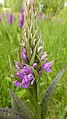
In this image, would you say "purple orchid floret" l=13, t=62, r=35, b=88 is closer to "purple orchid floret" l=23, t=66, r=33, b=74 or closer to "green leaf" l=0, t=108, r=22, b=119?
"purple orchid floret" l=23, t=66, r=33, b=74

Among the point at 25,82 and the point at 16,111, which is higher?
the point at 25,82

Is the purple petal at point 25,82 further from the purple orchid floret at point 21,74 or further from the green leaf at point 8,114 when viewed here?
the green leaf at point 8,114

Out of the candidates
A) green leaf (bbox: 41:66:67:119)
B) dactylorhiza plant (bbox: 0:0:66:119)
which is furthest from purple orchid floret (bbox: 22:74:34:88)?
green leaf (bbox: 41:66:67:119)

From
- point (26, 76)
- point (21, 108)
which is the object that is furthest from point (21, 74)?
point (21, 108)

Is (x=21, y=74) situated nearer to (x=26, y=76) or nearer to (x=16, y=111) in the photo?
(x=26, y=76)

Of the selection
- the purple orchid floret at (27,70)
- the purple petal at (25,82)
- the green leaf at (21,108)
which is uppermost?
the purple orchid floret at (27,70)

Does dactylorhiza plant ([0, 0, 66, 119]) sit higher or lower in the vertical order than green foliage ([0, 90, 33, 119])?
higher

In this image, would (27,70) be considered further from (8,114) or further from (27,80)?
(8,114)

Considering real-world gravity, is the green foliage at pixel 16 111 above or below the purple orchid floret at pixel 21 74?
below

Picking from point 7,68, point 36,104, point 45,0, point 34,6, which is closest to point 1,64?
point 7,68

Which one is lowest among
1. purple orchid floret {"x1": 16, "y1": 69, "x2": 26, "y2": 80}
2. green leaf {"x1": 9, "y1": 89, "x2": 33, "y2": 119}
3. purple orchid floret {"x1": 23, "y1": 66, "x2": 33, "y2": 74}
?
green leaf {"x1": 9, "y1": 89, "x2": 33, "y2": 119}

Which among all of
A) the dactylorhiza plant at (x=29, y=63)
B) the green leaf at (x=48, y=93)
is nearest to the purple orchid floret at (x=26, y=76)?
the dactylorhiza plant at (x=29, y=63)
